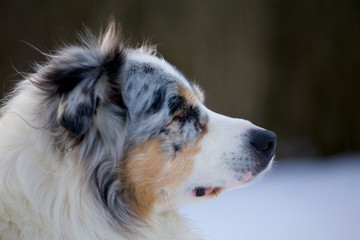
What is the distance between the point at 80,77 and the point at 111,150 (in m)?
0.41

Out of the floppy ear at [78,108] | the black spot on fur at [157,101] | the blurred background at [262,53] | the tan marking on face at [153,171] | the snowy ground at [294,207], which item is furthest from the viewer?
the blurred background at [262,53]

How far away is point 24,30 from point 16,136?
184 inches

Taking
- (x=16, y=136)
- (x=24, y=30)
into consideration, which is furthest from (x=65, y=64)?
(x=24, y=30)

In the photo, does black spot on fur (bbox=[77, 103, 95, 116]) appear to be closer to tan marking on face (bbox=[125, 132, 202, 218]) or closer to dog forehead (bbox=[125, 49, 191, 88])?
tan marking on face (bbox=[125, 132, 202, 218])

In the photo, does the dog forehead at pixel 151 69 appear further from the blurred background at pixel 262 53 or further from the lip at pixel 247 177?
the blurred background at pixel 262 53

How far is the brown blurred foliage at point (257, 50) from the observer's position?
23.6ft

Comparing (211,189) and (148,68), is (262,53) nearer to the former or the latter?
(148,68)

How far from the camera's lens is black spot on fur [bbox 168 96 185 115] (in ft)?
9.94

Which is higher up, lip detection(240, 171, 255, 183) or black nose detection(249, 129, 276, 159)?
black nose detection(249, 129, 276, 159)

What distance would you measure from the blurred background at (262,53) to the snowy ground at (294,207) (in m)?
0.05

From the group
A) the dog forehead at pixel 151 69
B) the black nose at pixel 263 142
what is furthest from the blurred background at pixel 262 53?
the black nose at pixel 263 142

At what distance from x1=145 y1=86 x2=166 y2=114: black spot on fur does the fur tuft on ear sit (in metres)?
0.25

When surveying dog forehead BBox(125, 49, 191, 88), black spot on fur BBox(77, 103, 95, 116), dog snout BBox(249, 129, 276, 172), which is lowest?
dog snout BBox(249, 129, 276, 172)

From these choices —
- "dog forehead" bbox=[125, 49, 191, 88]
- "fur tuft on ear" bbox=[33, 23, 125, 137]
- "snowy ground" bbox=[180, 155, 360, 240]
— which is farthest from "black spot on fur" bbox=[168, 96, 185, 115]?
"snowy ground" bbox=[180, 155, 360, 240]
